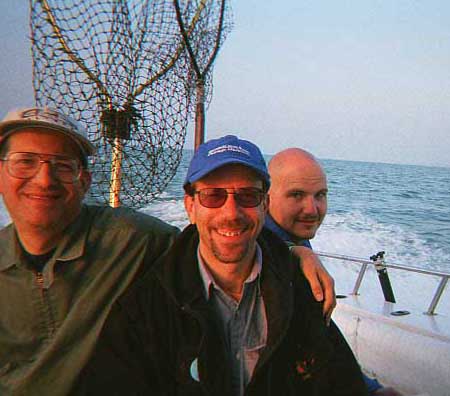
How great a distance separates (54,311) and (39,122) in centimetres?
78

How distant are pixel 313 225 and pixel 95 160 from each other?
137cm

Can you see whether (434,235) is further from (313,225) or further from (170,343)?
(170,343)

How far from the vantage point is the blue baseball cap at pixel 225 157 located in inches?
64.5

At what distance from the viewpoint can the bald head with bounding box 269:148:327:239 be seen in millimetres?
2559

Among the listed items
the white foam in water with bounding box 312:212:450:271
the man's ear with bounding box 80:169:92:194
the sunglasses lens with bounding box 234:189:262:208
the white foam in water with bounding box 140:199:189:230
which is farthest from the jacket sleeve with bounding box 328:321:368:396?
the white foam in water with bounding box 140:199:189:230

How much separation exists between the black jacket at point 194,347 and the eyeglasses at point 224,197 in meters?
0.25

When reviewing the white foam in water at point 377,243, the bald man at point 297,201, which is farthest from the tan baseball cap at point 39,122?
the white foam in water at point 377,243

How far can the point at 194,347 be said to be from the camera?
1.48 meters

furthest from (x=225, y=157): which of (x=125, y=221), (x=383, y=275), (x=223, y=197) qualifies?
(x=383, y=275)

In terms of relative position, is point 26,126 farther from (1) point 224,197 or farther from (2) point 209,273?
(2) point 209,273

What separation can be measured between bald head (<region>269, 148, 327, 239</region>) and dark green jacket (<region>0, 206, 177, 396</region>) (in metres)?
1.16

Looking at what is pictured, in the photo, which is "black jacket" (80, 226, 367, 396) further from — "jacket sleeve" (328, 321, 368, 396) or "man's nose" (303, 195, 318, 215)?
"man's nose" (303, 195, 318, 215)

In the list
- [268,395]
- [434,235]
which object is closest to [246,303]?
[268,395]

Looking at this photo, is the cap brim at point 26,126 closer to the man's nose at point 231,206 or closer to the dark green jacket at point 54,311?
the dark green jacket at point 54,311
